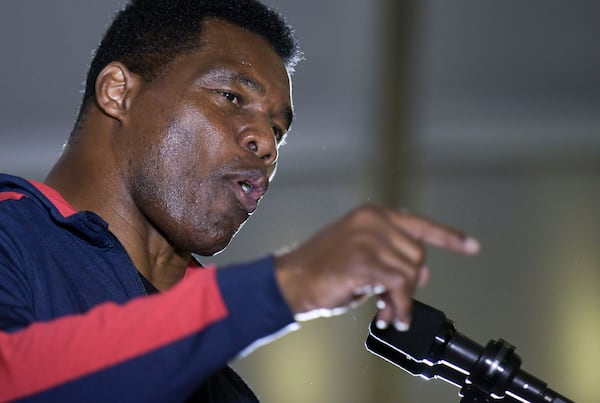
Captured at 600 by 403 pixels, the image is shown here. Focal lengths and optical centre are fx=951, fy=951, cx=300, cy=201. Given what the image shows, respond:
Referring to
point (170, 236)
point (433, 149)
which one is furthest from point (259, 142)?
point (433, 149)

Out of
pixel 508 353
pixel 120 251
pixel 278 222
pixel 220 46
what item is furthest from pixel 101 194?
pixel 278 222

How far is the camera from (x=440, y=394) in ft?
7.32

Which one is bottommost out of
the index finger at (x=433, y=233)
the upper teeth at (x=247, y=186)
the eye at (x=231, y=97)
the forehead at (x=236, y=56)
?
the upper teeth at (x=247, y=186)

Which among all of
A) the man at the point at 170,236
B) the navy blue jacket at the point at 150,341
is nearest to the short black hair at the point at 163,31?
the man at the point at 170,236

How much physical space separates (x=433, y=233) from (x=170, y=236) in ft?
2.21

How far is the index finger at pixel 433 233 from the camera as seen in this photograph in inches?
26.6

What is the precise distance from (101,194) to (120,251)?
0.17m

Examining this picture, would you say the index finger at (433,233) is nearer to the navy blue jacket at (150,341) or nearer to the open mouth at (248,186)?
the navy blue jacket at (150,341)

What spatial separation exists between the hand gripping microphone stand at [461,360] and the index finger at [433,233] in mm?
331

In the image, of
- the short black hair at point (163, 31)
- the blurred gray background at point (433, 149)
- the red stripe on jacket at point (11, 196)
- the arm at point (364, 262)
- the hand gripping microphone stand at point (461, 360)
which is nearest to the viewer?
the arm at point (364, 262)

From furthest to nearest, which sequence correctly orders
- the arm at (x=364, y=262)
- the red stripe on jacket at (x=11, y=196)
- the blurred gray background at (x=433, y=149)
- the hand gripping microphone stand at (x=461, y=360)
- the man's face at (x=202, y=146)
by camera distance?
1. the blurred gray background at (x=433, y=149)
2. the man's face at (x=202, y=146)
3. the red stripe on jacket at (x=11, y=196)
4. the hand gripping microphone stand at (x=461, y=360)
5. the arm at (x=364, y=262)

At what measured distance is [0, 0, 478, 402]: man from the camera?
68 centimetres

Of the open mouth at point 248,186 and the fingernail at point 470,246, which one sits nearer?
the fingernail at point 470,246

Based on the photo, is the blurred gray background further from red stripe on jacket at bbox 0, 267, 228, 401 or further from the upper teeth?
red stripe on jacket at bbox 0, 267, 228, 401
